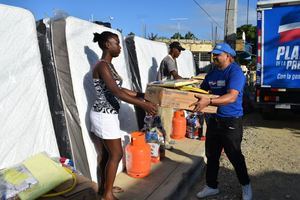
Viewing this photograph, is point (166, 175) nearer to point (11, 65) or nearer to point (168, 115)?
point (168, 115)

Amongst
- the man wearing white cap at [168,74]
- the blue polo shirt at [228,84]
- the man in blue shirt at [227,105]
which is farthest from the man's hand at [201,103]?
the man wearing white cap at [168,74]

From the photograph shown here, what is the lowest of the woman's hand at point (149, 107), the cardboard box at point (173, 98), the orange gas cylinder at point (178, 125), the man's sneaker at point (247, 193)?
the man's sneaker at point (247, 193)

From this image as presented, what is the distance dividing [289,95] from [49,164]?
6696 mm

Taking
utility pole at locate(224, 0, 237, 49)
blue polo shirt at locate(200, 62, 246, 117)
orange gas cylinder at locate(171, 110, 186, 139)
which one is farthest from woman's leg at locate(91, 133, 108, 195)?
utility pole at locate(224, 0, 237, 49)

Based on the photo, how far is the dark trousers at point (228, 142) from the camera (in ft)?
12.6

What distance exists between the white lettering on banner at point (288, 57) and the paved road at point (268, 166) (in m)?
1.55

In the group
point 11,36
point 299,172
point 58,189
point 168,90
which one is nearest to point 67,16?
point 11,36

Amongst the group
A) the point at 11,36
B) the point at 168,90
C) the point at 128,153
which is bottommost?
the point at 128,153

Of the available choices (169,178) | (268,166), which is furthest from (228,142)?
(268,166)

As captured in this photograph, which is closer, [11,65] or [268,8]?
[11,65]

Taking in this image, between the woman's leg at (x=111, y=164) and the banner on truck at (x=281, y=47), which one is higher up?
the banner on truck at (x=281, y=47)

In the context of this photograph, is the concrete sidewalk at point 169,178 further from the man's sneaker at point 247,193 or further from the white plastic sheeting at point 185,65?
the white plastic sheeting at point 185,65

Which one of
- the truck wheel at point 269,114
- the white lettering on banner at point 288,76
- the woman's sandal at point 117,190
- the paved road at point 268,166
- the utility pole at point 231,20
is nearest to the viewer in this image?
the woman's sandal at point 117,190

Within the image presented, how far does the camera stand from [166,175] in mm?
4574
